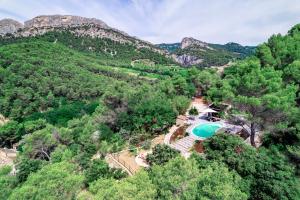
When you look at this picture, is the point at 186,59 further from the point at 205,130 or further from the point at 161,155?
the point at 161,155

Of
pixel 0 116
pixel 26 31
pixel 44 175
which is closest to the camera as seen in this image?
pixel 44 175

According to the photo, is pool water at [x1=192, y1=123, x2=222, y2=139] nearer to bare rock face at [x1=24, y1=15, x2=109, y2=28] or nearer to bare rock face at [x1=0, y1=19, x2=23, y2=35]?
bare rock face at [x1=0, y1=19, x2=23, y2=35]

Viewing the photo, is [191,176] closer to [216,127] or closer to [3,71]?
[216,127]

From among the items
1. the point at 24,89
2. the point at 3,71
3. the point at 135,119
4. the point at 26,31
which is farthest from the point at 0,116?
the point at 26,31

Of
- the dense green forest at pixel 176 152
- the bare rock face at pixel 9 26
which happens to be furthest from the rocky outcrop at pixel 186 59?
the dense green forest at pixel 176 152

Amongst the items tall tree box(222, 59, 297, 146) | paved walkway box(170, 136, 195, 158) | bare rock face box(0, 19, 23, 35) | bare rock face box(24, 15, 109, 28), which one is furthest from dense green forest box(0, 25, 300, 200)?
bare rock face box(24, 15, 109, 28)

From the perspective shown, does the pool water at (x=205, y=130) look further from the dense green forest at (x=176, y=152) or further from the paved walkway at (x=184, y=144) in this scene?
the dense green forest at (x=176, y=152)
